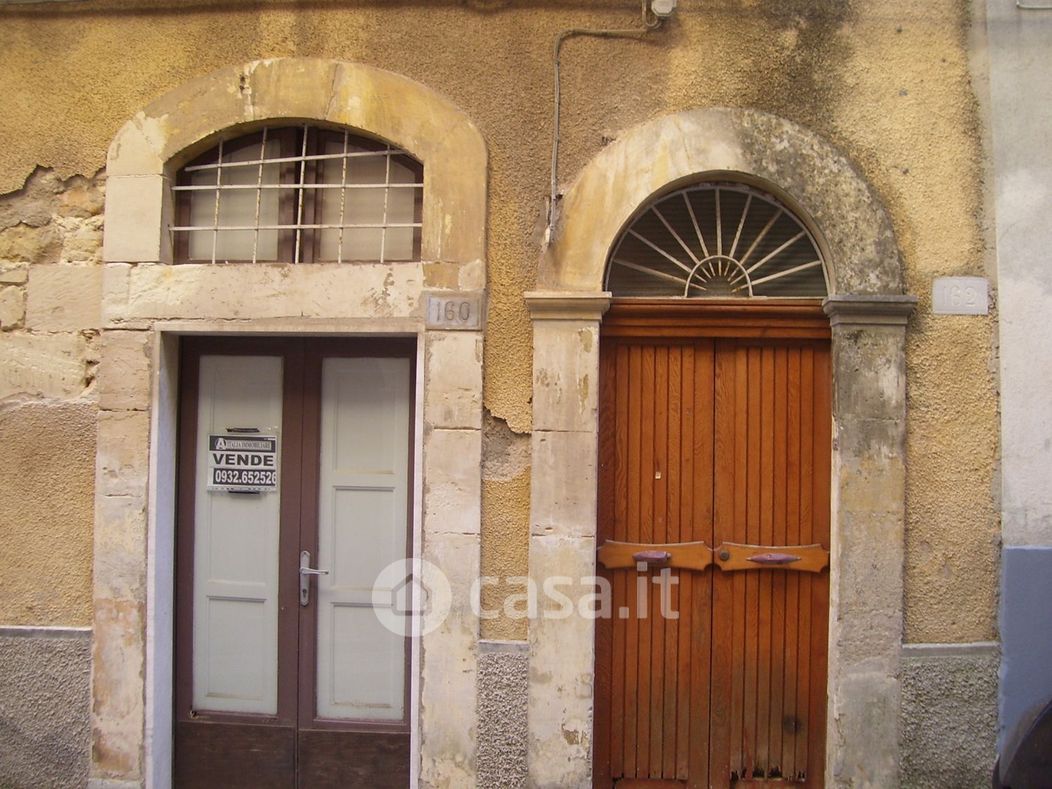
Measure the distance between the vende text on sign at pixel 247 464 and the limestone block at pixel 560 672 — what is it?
59.8 inches

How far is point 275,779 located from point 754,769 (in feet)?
8.32

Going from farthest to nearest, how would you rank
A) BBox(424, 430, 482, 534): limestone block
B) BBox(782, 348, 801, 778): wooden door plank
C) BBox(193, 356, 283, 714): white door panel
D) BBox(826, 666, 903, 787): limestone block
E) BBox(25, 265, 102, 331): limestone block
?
BBox(193, 356, 283, 714): white door panel < BBox(25, 265, 102, 331): limestone block < BBox(782, 348, 801, 778): wooden door plank < BBox(424, 430, 482, 534): limestone block < BBox(826, 666, 903, 787): limestone block

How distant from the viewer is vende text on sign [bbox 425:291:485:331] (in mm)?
3777

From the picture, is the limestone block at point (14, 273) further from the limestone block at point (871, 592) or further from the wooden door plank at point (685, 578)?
the limestone block at point (871, 592)

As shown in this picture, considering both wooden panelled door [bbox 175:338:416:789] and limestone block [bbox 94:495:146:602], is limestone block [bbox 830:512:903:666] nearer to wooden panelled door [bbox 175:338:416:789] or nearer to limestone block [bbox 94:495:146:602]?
wooden panelled door [bbox 175:338:416:789]

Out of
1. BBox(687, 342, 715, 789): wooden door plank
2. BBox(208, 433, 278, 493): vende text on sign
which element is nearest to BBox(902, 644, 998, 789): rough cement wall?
BBox(687, 342, 715, 789): wooden door plank

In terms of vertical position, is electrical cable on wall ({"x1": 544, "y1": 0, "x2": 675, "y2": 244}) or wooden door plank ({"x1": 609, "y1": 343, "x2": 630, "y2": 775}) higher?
electrical cable on wall ({"x1": 544, "y1": 0, "x2": 675, "y2": 244})

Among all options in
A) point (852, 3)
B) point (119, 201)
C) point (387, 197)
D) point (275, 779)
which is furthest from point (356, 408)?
point (852, 3)

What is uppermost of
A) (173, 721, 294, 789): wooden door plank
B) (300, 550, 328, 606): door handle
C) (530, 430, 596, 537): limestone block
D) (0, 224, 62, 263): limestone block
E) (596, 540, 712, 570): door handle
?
(0, 224, 62, 263): limestone block

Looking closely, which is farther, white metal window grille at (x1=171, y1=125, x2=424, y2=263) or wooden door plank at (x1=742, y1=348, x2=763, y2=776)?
white metal window grille at (x1=171, y1=125, x2=424, y2=263)

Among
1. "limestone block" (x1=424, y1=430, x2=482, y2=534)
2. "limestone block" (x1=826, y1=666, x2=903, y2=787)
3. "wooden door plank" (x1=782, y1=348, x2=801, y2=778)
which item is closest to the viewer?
"limestone block" (x1=826, y1=666, x2=903, y2=787)

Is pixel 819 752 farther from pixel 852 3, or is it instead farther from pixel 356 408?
pixel 852 3

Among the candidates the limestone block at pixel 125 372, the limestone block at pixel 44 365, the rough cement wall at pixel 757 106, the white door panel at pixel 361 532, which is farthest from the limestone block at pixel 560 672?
the limestone block at pixel 44 365

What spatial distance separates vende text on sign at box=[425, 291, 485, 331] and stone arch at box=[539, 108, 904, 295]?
37cm
